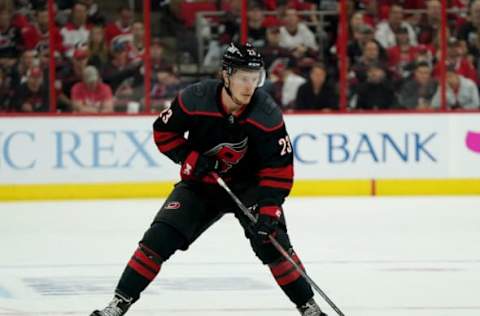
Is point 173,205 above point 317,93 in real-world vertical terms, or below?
above

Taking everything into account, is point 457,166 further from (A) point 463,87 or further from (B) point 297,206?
(B) point 297,206

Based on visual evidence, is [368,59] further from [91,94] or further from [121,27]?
[91,94]

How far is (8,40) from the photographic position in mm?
11898

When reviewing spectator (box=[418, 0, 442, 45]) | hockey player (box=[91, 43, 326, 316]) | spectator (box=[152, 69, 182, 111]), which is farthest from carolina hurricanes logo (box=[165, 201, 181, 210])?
spectator (box=[418, 0, 442, 45])

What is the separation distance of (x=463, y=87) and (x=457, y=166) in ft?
3.01

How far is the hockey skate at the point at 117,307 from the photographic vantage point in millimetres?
5219

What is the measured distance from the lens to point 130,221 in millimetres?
9750

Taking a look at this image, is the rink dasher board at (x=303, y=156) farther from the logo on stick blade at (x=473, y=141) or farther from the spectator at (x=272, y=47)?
the spectator at (x=272, y=47)

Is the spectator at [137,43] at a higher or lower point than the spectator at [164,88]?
higher

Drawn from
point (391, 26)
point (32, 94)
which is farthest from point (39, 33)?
point (391, 26)

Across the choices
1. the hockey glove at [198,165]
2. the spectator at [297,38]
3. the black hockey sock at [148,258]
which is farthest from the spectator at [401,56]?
the black hockey sock at [148,258]

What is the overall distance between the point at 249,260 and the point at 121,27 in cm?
488

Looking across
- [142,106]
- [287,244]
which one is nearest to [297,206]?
[142,106]

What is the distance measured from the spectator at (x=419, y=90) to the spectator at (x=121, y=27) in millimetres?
2535
